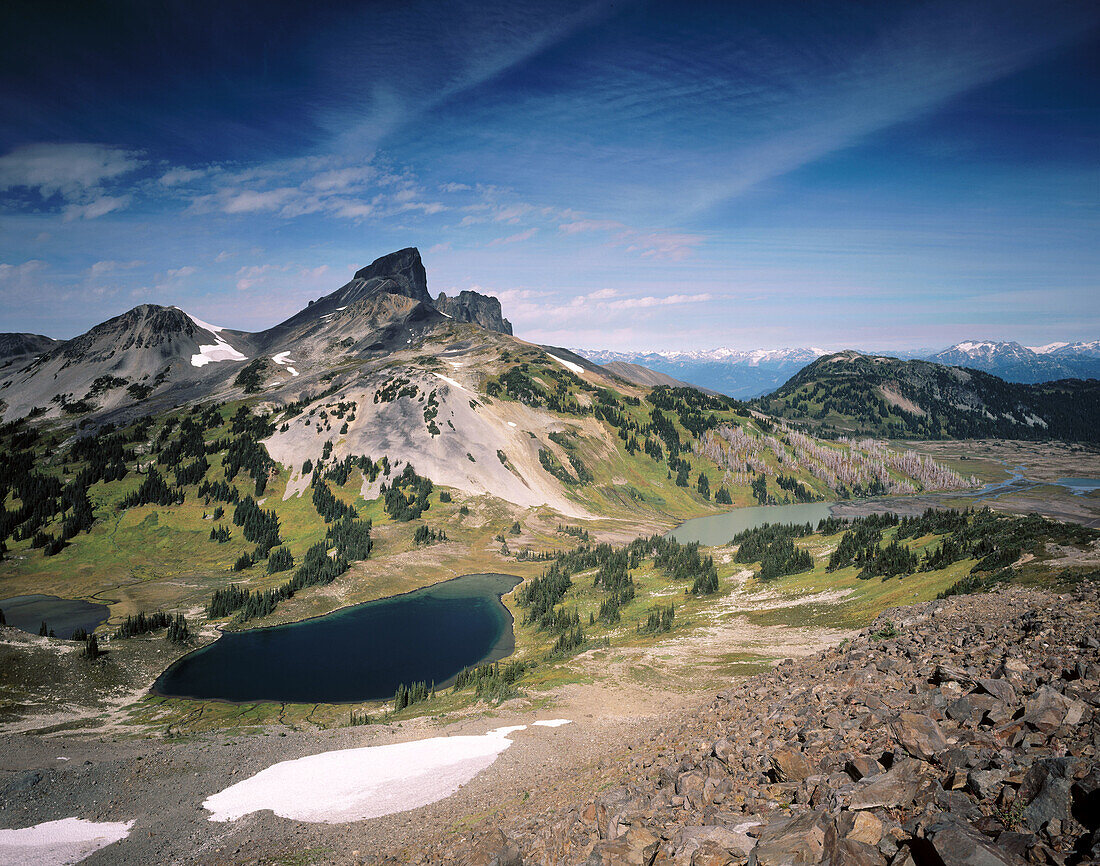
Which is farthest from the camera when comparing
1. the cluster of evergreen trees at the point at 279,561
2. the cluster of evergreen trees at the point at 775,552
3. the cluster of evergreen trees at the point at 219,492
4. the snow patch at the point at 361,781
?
the cluster of evergreen trees at the point at 219,492

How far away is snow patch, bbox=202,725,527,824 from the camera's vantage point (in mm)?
27950

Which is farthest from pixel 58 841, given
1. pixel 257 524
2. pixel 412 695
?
pixel 257 524

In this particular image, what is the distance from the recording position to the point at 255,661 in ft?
230

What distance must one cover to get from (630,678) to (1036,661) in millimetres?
40267

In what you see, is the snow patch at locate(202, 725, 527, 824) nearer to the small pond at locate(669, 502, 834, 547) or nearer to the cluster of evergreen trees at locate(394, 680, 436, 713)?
the cluster of evergreen trees at locate(394, 680, 436, 713)

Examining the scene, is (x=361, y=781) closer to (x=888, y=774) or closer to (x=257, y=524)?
(x=888, y=774)

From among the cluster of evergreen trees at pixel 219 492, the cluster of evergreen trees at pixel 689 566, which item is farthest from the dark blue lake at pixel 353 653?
the cluster of evergreen trees at pixel 219 492

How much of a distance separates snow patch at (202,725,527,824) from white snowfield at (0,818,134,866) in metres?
4.40

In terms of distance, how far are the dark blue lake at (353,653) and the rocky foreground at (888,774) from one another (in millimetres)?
50033

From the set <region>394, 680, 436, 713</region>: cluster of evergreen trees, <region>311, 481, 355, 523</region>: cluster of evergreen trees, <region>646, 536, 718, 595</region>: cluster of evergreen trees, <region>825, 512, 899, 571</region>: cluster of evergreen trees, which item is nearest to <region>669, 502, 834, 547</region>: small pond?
<region>646, 536, 718, 595</region>: cluster of evergreen trees

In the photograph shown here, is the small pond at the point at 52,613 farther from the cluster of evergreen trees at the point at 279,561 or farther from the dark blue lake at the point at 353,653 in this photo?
the cluster of evergreen trees at the point at 279,561

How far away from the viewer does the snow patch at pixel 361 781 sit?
27950mm

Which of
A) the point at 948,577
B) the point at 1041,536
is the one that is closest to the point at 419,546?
the point at 948,577

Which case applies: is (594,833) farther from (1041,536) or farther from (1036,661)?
(1041,536)
